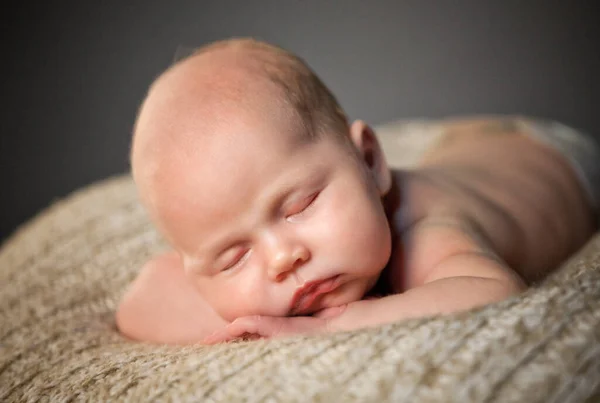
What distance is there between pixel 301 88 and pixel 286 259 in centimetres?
25

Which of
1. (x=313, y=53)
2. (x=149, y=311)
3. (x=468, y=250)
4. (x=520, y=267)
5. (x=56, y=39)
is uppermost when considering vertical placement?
(x=56, y=39)

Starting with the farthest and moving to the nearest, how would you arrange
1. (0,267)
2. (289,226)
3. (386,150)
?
(386,150)
(0,267)
(289,226)

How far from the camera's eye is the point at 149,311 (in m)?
0.95

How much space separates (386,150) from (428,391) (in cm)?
121

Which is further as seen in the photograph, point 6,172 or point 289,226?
point 6,172

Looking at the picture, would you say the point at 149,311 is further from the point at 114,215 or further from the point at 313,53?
the point at 313,53

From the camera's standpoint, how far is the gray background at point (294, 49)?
1.95 m

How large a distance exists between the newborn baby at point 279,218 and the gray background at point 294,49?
118cm

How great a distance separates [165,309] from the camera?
95cm

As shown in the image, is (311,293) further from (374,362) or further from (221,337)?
(374,362)

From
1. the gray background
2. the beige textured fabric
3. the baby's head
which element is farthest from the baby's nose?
the gray background

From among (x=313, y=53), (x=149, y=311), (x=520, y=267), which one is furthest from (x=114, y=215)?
(x=313, y=53)

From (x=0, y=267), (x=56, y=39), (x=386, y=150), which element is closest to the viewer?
(x=0, y=267)

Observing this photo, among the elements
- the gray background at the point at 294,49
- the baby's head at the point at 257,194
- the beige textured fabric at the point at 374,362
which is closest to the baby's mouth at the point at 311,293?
the baby's head at the point at 257,194
